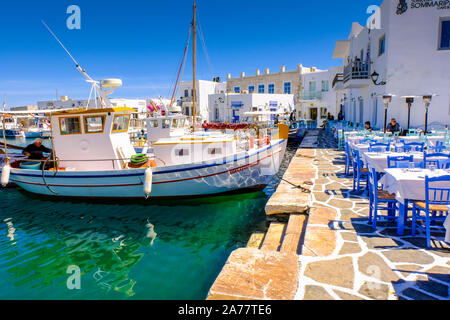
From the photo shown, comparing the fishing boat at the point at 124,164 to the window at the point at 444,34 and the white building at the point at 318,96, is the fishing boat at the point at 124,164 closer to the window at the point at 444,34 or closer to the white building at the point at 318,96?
the window at the point at 444,34

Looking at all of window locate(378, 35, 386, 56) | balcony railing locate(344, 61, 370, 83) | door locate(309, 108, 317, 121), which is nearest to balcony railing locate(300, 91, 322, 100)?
door locate(309, 108, 317, 121)

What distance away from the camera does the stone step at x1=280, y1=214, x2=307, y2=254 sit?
4.47 m

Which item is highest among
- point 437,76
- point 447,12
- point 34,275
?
point 447,12

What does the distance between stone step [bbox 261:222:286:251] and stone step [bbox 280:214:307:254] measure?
218mm

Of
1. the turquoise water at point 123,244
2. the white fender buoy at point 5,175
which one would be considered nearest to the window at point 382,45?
the turquoise water at point 123,244

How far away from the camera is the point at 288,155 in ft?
59.6

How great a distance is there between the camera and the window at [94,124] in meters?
9.54

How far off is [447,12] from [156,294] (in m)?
15.0

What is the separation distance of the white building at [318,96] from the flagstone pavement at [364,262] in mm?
29623

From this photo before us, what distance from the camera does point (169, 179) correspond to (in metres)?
9.00

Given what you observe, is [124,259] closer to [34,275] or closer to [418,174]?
[34,275]

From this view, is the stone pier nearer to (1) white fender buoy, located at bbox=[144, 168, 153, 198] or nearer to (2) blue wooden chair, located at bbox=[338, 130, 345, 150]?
(1) white fender buoy, located at bbox=[144, 168, 153, 198]
